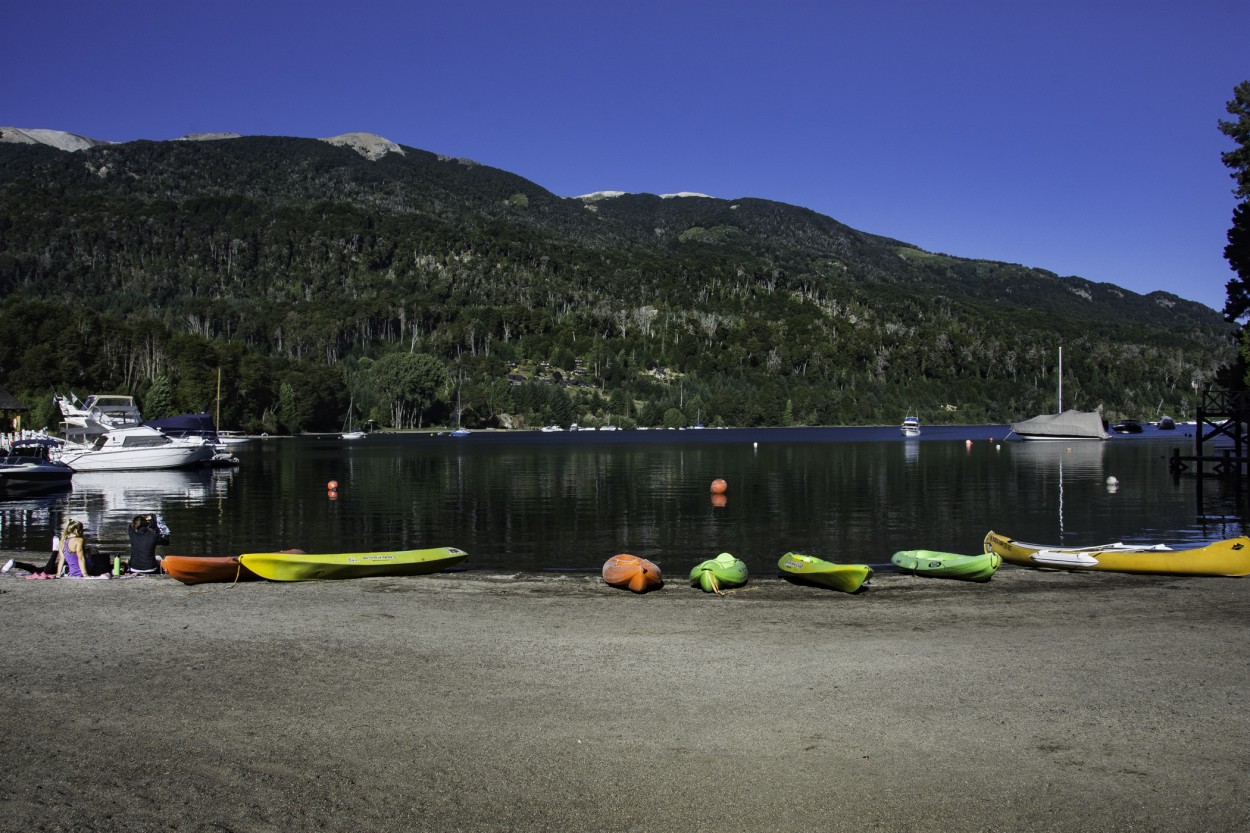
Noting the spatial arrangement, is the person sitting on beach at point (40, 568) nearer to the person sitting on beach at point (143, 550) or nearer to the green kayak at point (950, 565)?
the person sitting on beach at point (143, 550)

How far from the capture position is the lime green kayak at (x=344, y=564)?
2423 cm

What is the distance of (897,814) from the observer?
8.85 m

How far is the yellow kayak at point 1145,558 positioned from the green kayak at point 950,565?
2.66m

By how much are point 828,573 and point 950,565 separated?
3.96 m

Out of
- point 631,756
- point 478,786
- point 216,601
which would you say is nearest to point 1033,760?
point 631,756

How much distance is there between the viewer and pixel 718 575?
23.2m

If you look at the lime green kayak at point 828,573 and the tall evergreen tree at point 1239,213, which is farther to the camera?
the tall evergreen tree at point 1239,213

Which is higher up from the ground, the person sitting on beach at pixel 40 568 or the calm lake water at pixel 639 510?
the person sitting on beach at pixel 40 568

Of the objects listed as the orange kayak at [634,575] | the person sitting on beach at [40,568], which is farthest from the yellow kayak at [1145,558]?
the person sitting on beach at [40,568]

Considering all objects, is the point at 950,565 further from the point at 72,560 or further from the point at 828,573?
the point at 72,560

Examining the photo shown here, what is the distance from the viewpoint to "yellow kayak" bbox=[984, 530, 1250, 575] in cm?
2505

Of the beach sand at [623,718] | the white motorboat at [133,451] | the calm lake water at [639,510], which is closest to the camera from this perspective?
the beach sand at [623,718]

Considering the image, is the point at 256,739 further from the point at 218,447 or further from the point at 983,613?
the point at 218,447

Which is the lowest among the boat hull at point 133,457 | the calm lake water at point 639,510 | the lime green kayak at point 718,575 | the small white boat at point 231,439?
the calm lake water at point 639,510
